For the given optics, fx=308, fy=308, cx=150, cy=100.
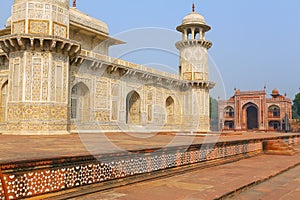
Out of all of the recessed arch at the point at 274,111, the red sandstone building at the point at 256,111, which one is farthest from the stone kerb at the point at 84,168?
the recessed arch at the point at 274,111

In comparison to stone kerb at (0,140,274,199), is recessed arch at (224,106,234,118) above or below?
above

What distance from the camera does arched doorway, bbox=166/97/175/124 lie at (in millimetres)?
22984

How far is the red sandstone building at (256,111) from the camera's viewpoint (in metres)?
37.0

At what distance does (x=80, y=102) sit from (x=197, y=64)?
11170mm

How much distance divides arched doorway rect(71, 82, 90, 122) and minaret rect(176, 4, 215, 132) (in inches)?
387

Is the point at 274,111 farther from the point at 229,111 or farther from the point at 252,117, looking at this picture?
the point at 229,111

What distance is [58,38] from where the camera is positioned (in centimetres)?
1170

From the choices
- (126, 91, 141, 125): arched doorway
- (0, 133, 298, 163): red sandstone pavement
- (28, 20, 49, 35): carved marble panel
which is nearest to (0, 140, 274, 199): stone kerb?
(0, 133, 298, 163): red sandstone pavement

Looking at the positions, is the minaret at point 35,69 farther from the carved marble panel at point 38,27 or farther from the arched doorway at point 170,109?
the arched doorway at point 170,109

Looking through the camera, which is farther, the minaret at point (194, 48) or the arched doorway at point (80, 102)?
the minaret at point (194, 48)

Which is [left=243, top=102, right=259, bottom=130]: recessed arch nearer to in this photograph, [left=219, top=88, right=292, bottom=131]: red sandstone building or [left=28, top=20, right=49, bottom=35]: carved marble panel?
[left=219, top=88, right=292, bottom=131]: red sandstone building

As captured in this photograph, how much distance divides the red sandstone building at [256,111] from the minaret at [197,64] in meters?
14.2

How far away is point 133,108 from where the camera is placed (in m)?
19.8

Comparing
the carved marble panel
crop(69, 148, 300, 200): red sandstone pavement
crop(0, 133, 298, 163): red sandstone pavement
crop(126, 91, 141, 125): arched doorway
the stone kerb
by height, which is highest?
the carved marble panel
